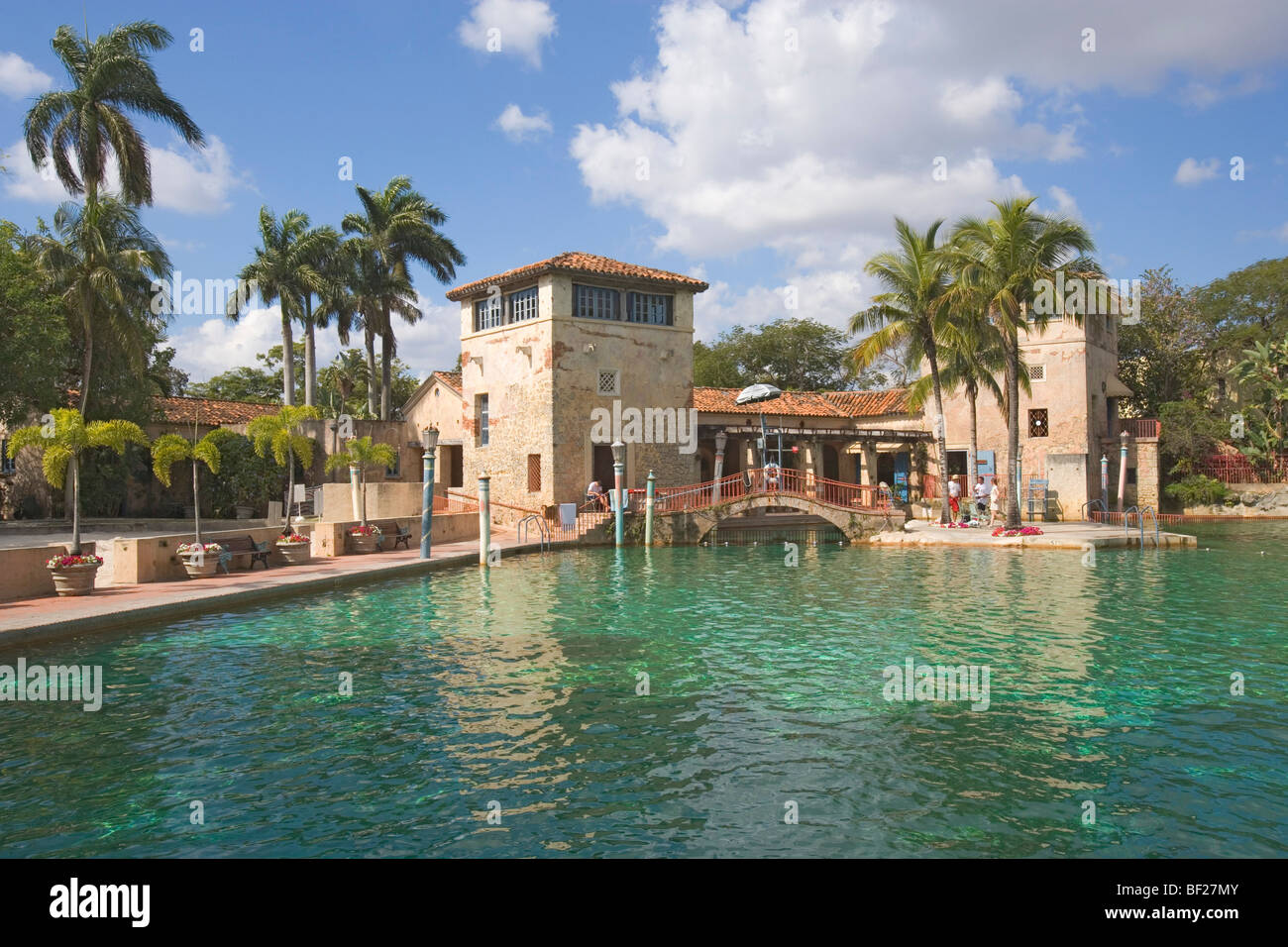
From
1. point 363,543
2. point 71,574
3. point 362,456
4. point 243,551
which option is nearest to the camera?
point 71,574

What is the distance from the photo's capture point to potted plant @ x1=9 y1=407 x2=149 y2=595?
13.5 meters

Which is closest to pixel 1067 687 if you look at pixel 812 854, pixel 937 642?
pixel 937 642

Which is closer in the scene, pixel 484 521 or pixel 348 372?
pixel 484 521

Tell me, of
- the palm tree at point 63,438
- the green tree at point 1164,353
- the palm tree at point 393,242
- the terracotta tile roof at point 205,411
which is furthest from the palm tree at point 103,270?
the green tree at point 1164,353

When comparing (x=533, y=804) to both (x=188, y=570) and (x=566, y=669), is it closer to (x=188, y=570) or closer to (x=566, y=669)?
(x=566, y=669)

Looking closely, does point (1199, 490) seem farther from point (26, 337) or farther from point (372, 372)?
point (26, 337)

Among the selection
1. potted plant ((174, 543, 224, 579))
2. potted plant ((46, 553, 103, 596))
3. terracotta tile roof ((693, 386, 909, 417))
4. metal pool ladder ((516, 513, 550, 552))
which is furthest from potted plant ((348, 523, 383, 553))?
terracotta tile roof ((693, 386, 909, 417))

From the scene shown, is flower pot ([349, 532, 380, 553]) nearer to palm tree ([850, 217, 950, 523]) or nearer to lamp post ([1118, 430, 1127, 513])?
palm tree ([850, 217, 950, 523])

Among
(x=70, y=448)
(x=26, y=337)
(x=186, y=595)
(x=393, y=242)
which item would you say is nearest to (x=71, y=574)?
(x=186, y=595)

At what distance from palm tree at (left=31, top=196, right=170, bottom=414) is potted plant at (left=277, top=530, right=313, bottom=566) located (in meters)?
13.0

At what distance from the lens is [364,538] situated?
21656 millimetres

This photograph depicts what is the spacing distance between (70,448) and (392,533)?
29.5ft

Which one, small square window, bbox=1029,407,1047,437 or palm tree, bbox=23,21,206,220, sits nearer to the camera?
palm tree, bbox=23,21,206,220

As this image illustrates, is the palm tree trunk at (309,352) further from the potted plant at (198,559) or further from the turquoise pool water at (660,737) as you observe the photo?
the turquoise pool water at (660,737)
